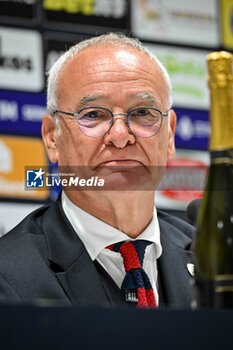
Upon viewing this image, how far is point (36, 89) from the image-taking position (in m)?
3.80

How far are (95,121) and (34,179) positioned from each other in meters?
0.30

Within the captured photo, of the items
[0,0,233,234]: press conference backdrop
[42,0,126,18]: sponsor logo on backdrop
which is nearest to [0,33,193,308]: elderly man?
[0,0,233,234]: press conference backdrop

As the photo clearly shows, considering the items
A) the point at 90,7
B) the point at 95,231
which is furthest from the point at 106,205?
the point at 90,7

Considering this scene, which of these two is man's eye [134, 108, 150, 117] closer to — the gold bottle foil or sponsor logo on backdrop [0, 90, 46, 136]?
the gold bottle foil

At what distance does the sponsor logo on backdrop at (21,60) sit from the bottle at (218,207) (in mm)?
2735

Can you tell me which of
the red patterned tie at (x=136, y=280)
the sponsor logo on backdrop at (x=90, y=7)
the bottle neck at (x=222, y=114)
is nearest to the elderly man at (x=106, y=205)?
the red patterned tie at (x=136, y=280)

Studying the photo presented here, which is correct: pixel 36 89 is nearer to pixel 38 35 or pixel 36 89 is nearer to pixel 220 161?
pixel 38 35

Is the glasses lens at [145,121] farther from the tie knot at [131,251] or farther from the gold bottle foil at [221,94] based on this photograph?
the gold bottle foil at [221,94]

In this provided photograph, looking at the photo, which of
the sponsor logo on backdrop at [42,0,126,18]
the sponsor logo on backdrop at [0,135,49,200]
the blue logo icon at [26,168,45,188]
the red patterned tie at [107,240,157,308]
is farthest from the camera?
the sponsor logo on backdrop at [42,0,126,18]

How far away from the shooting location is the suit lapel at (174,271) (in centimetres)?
159

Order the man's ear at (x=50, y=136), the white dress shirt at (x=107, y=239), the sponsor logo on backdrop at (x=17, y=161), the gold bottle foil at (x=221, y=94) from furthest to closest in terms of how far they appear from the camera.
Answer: the sponsor logo on backdrop at (x=17, y=161), the man's ear at (x=50, y=136), the white dress shirt at (x=107, y=239), the gold bottle foil at (x=221, y=94)

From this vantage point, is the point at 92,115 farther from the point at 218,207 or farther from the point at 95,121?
the point at 218,207

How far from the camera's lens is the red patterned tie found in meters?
1.46

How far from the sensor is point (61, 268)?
152 centimetres
